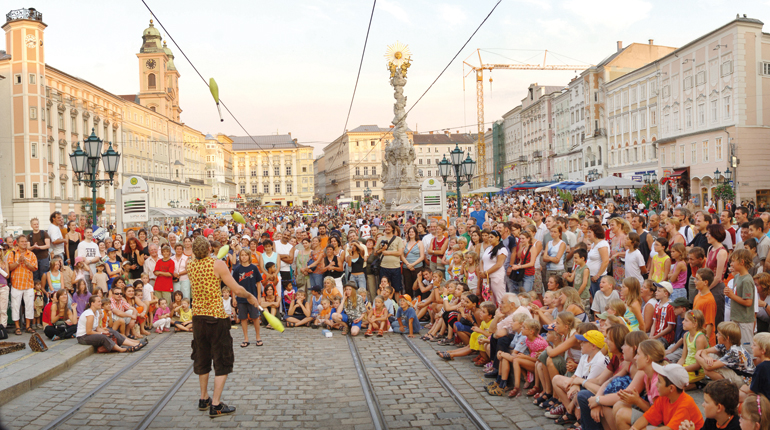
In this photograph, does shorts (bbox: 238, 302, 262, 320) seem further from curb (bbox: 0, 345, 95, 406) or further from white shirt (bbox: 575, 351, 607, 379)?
white shirt (bbox: 575, 351, 607, 379)

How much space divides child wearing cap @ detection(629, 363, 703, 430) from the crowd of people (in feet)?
0.04

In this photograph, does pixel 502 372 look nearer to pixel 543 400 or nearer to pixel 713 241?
pixel 543 400

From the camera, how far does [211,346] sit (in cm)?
648

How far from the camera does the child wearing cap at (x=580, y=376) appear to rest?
6066 millimetres

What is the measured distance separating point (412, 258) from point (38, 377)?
7101 millimetres

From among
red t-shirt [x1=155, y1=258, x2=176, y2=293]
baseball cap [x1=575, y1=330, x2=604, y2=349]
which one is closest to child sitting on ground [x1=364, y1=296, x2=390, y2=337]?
red t-shirt [x1=155, y1=258, x2=176, y2=293]

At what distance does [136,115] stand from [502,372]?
70.8 m

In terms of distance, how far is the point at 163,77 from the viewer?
269 feet

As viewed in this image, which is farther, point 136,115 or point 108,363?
point 136,115

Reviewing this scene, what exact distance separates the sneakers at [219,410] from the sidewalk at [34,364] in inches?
99.8

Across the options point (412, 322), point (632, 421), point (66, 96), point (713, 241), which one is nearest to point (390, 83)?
point (66, 96)

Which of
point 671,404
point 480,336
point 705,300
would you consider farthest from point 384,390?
point 705,300

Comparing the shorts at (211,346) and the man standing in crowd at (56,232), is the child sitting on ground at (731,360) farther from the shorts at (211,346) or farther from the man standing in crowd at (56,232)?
the man standing in crowd at (56,232)

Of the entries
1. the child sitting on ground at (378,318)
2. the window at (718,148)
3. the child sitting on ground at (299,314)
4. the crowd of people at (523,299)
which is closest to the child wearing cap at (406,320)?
the crowd of people at (523,299)
